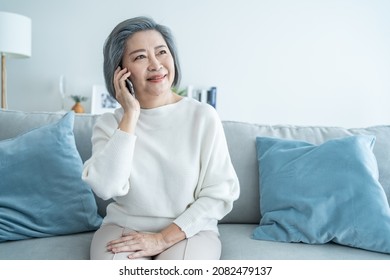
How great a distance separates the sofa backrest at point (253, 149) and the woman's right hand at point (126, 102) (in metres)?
0.50

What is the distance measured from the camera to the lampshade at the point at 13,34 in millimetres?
2975

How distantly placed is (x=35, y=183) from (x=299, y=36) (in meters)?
3.13

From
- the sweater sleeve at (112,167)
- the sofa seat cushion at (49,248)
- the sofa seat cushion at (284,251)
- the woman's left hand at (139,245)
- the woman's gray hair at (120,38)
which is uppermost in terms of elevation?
the woman's gray hair at (120,38)

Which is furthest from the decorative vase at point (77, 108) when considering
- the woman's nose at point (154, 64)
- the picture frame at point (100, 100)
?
the woman's nose at point (154, 64)

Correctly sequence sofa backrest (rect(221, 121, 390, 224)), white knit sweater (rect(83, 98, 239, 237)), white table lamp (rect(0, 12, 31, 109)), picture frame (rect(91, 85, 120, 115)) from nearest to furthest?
white knit sweater (rect(83, 98, 239, 237)), sofa backrest (rect(221, 121, 390, 224)), white table lamp (rect(0, 12, 31, 109)), picture frame (rect(91, 85, 120, 115))

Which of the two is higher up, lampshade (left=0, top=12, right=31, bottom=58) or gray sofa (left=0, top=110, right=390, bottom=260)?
lampshade (left=0, top=12, right=31, bottom=58)

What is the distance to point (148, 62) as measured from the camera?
1289 mm

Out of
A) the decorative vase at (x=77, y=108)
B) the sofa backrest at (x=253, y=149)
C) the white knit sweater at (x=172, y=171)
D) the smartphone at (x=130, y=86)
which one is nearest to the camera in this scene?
the white knit sweater at (x=172, y=171)

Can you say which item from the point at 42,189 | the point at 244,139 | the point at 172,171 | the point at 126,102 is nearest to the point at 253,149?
Answer: the point at 244,139

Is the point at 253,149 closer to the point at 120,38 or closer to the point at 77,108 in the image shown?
the point at 120,38

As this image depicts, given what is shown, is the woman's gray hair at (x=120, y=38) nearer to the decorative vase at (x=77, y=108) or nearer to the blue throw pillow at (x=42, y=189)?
the blue throw pillow at (x=42, y=189)

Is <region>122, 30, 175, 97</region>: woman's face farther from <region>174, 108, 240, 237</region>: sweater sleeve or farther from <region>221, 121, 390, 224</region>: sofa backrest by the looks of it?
<region>221, 121, 390, 224</region>: sofa backrest

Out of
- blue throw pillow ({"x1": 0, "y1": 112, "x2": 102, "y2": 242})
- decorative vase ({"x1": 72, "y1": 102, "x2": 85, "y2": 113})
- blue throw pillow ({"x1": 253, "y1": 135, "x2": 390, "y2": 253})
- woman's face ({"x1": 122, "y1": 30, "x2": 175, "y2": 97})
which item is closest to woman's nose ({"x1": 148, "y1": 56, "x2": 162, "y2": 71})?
woman's face ({"x1": 122, "y1": 30, "x2": 175, "y2": 97})

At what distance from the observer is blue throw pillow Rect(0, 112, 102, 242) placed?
135cm
